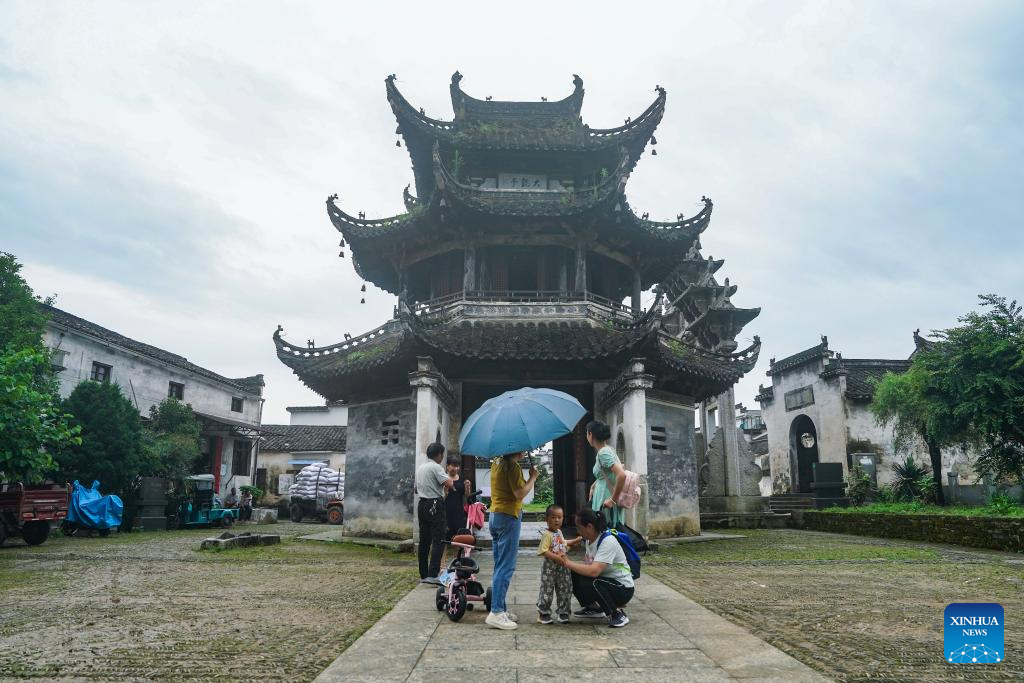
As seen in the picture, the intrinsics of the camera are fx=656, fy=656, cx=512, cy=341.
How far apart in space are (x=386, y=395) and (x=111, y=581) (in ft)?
24.5

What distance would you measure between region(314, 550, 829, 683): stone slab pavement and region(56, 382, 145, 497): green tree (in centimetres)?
1705

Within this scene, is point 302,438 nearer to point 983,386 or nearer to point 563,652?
point 983,386

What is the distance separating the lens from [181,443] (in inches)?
964

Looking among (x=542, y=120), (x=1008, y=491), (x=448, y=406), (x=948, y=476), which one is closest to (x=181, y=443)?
(x=448, y=406)

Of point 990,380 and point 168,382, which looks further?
point 168,382

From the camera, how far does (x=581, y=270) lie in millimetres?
16453

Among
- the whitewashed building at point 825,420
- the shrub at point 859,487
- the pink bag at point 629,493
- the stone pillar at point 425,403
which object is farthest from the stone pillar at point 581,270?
the whitewashed building at point 825,420

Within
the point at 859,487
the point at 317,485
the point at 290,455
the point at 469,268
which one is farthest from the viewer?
the point at 290,455

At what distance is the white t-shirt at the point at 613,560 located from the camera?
5871 millimetres

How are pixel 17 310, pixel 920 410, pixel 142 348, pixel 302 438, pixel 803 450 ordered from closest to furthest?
pixel 17 310
pixel 920 410
pixel 142 348
pixel 803 450
pixel 302 438

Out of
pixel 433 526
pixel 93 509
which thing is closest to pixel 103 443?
pixel 93 509

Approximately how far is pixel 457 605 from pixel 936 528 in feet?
47.8

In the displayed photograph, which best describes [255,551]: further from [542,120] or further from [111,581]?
[542,120]

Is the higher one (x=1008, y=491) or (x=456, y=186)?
(x=456, y=186)
